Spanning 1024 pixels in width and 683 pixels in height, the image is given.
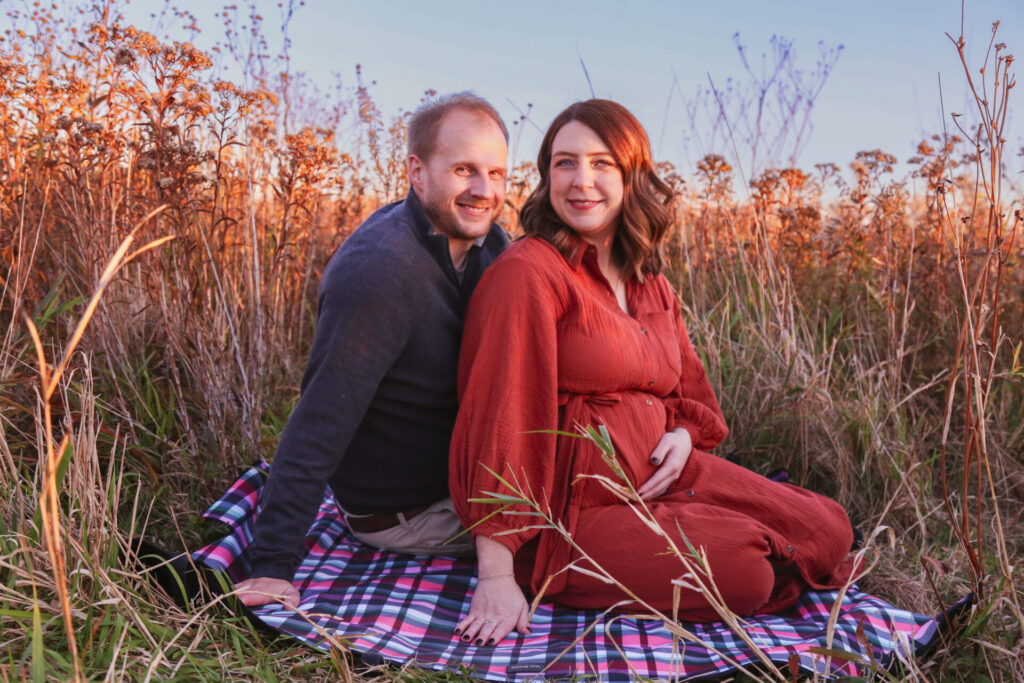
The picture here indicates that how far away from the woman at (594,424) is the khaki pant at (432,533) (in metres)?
0.30

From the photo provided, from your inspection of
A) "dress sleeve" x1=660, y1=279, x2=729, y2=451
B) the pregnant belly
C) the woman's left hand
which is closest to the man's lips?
the pregnant belly

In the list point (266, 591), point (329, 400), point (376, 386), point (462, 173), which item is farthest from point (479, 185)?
point (266, 591)

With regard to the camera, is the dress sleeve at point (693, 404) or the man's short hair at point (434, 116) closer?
the man's short hair at point (434, 116)

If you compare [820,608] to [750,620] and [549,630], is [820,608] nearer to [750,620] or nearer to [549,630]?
[750,620]

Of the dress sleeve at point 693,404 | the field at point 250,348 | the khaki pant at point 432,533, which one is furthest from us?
the dress sleeve at point 693,404

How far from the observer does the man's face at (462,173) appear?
8.71 feet

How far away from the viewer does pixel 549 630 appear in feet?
8.02

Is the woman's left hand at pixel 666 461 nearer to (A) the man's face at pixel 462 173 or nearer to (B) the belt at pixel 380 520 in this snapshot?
(B) the belt at pixel 380 520

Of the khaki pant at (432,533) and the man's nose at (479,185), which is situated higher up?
the man's nose at (479,185)

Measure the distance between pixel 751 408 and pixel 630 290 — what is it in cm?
117

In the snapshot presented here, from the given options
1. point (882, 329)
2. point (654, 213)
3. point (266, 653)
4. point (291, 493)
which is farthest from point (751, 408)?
point (266, 653)

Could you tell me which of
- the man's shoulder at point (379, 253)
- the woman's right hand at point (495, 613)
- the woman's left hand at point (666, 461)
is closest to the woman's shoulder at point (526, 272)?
the man's shoulder at point (379, 253)

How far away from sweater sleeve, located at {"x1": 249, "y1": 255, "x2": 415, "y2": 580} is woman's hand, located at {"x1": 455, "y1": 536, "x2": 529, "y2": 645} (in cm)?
53

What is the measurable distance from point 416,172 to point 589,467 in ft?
3.76
